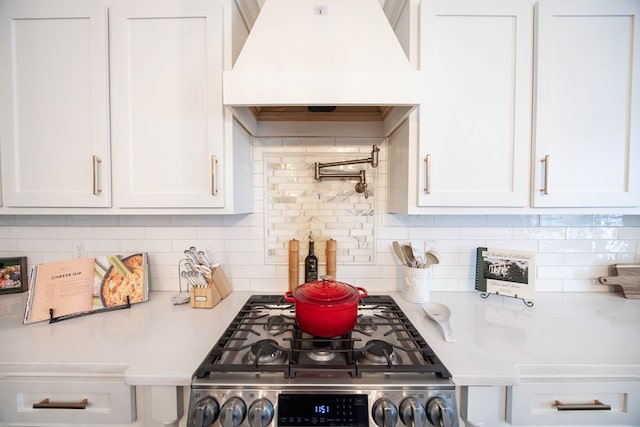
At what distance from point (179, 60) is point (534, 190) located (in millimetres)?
1725

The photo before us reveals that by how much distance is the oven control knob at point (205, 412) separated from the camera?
0.66m

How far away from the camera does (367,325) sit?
1.03m

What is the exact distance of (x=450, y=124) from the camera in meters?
1.10

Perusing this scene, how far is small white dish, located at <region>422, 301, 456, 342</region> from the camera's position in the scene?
92cm

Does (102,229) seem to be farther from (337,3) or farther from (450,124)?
(450,124)

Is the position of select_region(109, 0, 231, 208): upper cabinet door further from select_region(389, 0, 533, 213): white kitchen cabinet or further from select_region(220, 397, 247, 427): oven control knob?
select_region(389, 0, 533, 213): white kitchen cabinet

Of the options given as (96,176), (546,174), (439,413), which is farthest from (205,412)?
(546,174)

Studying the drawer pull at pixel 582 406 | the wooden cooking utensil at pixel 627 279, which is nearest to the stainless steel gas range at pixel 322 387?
the drawer pull at pixel 582 406

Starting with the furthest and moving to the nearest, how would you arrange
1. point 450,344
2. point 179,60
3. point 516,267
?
point 516,267 < point 179,60 < point 450,344

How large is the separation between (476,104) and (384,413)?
4.11 feet

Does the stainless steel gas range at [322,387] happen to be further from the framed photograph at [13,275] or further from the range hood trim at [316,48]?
the framed photograph at [13,275]

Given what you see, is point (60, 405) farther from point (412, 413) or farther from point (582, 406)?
point (582, 406)

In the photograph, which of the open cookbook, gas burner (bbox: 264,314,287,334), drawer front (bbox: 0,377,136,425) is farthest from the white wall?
drawer front (bbox: 0,377,136,425)

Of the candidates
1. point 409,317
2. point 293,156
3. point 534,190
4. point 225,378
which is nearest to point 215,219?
point 293,156
